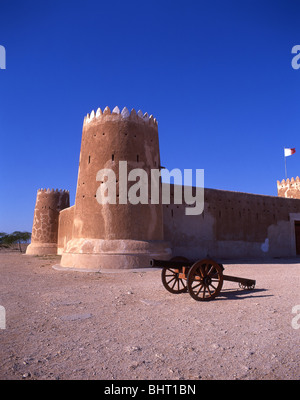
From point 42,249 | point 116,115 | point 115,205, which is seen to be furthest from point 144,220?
point 42,249

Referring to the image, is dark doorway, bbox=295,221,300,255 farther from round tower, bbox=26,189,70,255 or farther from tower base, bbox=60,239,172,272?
round tower, bbox=26,189,70,255

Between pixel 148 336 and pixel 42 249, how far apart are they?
22349mm

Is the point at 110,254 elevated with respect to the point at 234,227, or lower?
lower

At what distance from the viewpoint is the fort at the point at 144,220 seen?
38.0ft

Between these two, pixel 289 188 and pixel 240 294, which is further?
pixel 289 188

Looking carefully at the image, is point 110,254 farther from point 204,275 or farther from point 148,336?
point 148,336

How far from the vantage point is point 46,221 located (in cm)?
2489

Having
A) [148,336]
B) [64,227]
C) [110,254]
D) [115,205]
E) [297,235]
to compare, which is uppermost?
[115,205]

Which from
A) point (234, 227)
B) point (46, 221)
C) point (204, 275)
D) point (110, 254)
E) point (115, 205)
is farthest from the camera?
point (46, 221)

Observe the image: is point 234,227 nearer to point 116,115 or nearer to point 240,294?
point 116,115

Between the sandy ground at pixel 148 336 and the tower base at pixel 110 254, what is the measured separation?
450 cm

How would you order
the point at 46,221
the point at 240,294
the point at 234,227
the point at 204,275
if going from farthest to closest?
the point at 46,221
the point at 234,227
the point at 240,294
the point at 204,275

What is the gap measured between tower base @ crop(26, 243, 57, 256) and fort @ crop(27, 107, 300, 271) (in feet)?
39.8

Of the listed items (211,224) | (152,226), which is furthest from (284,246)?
(152,226)
